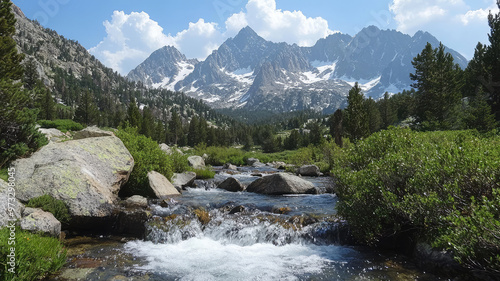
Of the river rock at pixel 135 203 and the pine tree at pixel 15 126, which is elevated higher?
the pine tree at pixel 15 126

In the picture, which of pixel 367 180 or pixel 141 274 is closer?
Result: pixel 141 274

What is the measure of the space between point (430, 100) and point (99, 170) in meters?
64.1

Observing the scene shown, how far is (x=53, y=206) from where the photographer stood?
32.8 ft

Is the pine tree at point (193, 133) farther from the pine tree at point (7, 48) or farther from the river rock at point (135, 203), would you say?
the river rock at point (135, 203)

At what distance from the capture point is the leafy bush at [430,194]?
6.23 meters

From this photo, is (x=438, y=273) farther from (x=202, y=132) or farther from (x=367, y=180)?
(x=202, y=132)

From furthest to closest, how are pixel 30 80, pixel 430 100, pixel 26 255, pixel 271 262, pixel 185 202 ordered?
pixel 30 80 → pixel 430 100 → pixel 185 202 → pixel 271 262 → pixel 26 255

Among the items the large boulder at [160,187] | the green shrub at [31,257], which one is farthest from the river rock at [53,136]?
the green shrub at [31,257]

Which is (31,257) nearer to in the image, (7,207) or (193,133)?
(7,207)

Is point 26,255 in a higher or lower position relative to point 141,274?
higher

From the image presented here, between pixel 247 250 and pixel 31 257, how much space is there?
21.6 ft

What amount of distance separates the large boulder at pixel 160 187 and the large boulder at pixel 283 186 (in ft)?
21.5

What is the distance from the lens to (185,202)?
16.2m

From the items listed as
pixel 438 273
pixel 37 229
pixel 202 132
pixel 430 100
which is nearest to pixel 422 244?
pixel 438 273
